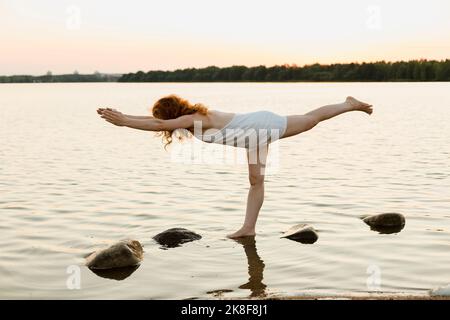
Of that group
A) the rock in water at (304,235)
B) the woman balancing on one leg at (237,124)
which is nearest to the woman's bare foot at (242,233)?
the woman balancing on one leg at (237,124)

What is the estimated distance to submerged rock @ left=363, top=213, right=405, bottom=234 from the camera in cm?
1065

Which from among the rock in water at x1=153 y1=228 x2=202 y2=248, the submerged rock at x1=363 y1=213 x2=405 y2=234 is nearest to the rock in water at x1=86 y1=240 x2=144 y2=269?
the rock in water at x1=153 y1=228 x2=202 y2=248

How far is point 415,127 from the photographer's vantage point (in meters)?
34.2

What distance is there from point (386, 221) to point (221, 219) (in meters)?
2.80

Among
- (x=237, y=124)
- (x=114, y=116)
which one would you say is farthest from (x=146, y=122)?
(x=237, y=124)

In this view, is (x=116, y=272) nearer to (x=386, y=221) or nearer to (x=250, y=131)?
(x=250, y=131)

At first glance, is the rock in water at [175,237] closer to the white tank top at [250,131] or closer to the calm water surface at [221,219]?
the calm water surface at [221,219]

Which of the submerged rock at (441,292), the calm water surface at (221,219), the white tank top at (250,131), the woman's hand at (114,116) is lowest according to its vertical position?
the calm water surface at (221,219)

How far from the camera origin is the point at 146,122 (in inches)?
338

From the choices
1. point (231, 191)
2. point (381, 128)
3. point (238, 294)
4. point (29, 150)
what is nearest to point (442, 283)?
point (238, 294)

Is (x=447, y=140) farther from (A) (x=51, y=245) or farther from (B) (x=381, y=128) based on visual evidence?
(A) (x=51, y=245)

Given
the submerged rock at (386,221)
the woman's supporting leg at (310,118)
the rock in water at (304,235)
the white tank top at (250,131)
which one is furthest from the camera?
the submerged rock at (386,221)

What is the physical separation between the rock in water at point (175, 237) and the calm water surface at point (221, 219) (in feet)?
0.53

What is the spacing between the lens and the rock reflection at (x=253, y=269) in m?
7.57
